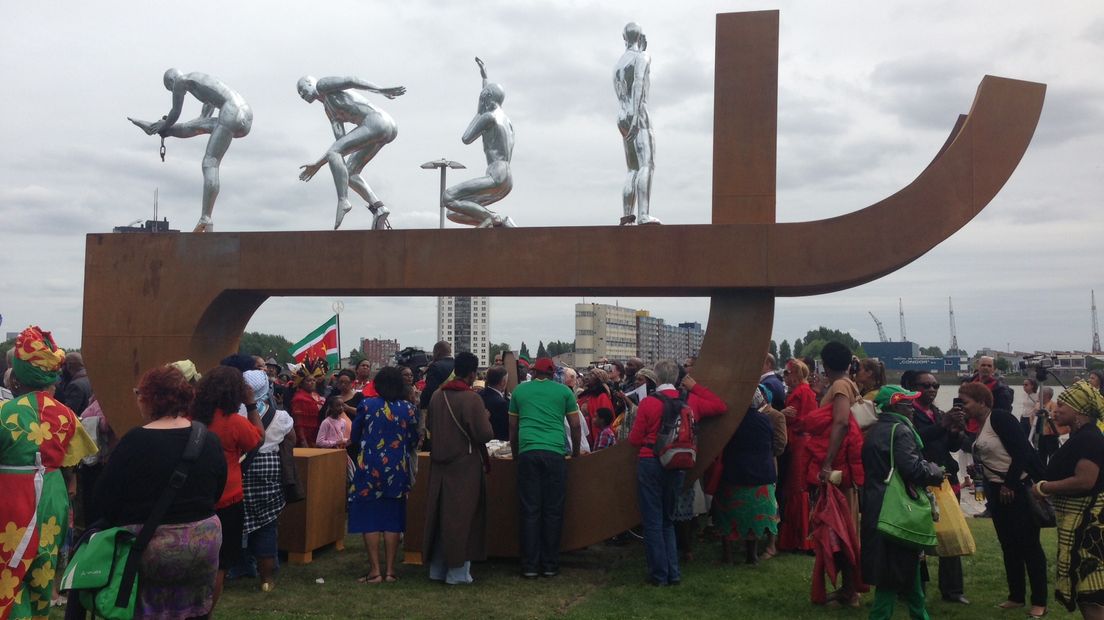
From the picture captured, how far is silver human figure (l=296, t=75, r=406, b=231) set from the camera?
8.24 m

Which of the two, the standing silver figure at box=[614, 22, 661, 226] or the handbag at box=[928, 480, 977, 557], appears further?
the standing silver figure at box=[614, 22, 661, 226]

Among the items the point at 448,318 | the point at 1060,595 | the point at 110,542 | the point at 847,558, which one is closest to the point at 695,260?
the point at 847,558

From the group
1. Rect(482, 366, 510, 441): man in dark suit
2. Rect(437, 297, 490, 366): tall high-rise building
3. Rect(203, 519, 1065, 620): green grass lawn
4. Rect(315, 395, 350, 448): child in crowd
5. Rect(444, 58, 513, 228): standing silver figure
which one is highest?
Rect(444, 58, 513, 228): standing silver figure

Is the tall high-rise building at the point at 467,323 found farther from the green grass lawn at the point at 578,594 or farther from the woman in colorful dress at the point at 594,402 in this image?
the green grass lawn at the point at 578,594

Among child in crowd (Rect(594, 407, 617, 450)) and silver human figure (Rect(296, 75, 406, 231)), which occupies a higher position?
silver human figure (Rect(296, 75, 406, 231))

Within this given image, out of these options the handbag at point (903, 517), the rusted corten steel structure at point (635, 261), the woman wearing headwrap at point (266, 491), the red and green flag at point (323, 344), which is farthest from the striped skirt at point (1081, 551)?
the red and green flag at point (323, 344)

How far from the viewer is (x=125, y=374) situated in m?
8.08

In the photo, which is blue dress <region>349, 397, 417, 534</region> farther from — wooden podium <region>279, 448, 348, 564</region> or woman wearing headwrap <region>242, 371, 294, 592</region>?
wooden podium <region>279, 448, 348, 564</region>

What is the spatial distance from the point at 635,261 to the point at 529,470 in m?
1.91

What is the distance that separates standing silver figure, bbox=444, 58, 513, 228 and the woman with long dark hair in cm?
317

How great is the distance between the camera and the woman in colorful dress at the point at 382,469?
22.4 ft

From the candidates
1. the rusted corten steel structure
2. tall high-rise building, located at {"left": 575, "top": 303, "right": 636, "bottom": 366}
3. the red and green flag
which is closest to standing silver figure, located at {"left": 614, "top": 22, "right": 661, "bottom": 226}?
the rusted corten steel structure

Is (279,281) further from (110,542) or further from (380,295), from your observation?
(110,542)

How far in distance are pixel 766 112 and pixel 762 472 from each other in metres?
3.04
